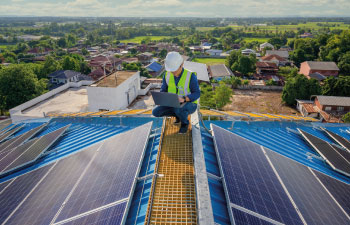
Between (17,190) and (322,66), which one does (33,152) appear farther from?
(322,66)

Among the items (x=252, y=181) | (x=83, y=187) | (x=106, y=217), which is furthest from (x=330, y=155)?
(x=83, y=187)

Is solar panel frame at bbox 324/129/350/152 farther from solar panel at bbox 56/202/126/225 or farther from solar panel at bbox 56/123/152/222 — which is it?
solar panel at bbox 56/202/126/225

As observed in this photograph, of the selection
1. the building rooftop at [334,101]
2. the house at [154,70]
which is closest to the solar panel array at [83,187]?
the building rooftop at [334,101]

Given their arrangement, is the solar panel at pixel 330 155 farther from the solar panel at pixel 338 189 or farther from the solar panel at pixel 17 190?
the solar panel at pixel 17 190

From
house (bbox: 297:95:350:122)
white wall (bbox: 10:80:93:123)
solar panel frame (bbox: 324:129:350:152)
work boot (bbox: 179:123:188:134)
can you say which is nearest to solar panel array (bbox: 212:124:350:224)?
work boot (bbox: 179:123:188:134)

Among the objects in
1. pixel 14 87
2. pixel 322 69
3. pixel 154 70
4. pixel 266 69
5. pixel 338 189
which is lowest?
pixel 154 70

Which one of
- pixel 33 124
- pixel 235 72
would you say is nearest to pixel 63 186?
pixel 33 124
